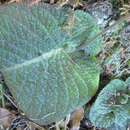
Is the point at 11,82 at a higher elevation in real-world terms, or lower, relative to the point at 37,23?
lower

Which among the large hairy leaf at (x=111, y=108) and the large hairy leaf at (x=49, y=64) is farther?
the large hairy leaf at (x=111, y=108)

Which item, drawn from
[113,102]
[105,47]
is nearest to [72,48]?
[105,47]

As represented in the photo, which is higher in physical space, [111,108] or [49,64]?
[49,64]

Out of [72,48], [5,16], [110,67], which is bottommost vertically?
[110,67]

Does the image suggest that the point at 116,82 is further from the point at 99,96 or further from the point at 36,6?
Result: the point at 36,6
